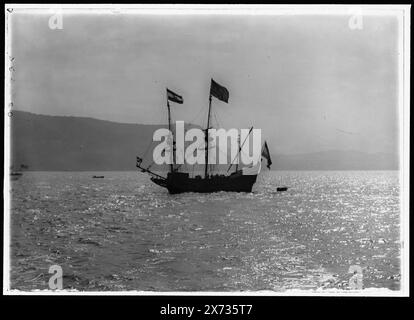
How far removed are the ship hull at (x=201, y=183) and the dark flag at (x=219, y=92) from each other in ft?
84.7

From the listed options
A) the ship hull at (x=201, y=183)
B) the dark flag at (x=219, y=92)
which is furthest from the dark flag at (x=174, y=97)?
the ship hull at (x=201, y=183)

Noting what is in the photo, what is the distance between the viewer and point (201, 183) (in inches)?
1662

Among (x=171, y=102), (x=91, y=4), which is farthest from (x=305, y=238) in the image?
(x=91, y=4)

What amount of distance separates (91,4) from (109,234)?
12172mm

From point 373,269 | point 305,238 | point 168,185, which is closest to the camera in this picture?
point 373,269

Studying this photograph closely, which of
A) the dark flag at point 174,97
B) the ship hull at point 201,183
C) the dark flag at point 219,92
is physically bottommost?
the ship hull at point 201,183

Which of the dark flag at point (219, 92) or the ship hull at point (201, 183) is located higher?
the dark flag at point (219, 92)

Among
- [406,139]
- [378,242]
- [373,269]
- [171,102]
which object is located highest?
[171,102]

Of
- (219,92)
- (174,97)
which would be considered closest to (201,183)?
(219,92)

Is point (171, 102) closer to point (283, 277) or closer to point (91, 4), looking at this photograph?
point (91, 4)

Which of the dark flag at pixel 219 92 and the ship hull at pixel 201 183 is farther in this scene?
the ship hull at pixel 201 183

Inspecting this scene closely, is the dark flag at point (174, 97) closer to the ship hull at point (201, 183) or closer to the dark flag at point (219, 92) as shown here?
the dark flag at point (219, 92)

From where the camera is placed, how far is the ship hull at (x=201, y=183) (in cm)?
4153

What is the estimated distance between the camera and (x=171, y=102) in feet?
48.4
